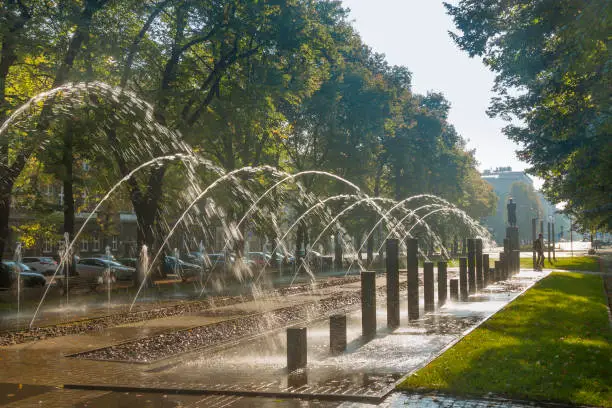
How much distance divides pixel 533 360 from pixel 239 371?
4392mm

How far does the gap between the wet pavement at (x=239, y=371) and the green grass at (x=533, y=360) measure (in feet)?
1.64

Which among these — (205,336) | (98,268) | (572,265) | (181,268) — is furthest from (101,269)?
(572,265)

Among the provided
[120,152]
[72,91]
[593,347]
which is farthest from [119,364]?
[120,152]

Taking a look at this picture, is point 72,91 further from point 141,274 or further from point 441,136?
point 441,136

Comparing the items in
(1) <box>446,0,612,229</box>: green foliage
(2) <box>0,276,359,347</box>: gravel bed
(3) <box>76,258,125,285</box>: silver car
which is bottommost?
(2) <box>0,276,359,347</box>: gravel bed

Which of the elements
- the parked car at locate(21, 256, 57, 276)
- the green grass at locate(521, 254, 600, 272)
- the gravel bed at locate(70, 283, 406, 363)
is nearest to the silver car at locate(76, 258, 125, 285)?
the parked car at locate(21, 256, 57, 276)

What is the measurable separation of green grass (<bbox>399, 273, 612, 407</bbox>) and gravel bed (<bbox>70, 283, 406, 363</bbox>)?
4755 millimetres

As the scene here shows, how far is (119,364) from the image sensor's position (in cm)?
1053

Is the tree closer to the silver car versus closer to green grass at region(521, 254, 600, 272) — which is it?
green grass at region(521, 254, 600, 272)

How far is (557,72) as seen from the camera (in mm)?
22641

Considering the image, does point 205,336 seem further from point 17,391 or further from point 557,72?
point 557,72

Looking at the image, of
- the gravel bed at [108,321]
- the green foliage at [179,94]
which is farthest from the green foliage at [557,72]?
the gravel bed at [108,321]

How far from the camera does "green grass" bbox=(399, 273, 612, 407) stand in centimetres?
786

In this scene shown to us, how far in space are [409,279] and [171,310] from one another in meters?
7.63
